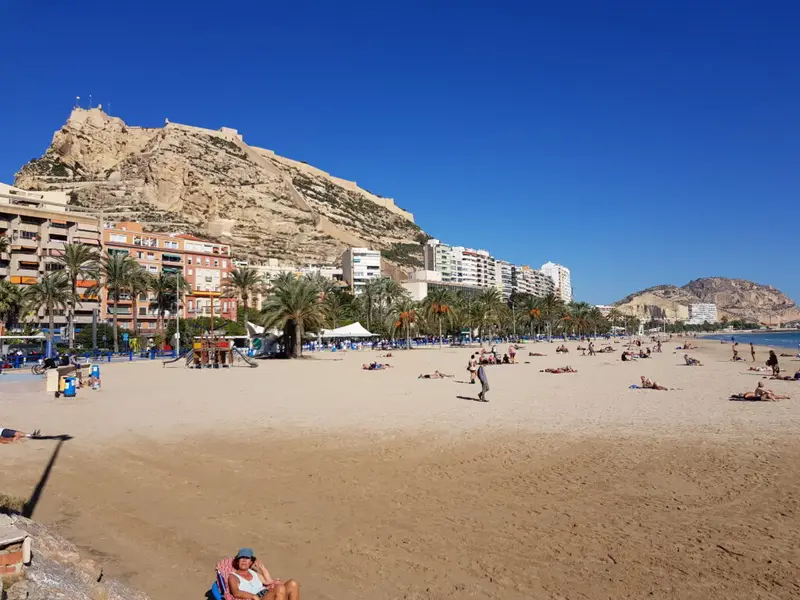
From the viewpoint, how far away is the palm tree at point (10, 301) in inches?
1833

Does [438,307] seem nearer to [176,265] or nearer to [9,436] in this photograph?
[176,265]

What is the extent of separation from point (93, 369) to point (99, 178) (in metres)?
142

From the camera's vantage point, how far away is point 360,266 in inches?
5049

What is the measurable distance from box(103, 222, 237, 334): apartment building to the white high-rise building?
41.5 m

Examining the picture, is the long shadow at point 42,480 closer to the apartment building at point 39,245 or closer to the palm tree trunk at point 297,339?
the palm tree trunk at point 297,339

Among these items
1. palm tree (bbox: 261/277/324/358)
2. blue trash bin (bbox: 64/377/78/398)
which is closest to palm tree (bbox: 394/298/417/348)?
palm tree (bbox: 261/277/324/358)

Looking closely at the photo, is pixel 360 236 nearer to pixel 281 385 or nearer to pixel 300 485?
pixel 281 385

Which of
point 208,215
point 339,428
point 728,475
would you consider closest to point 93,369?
point 339,428

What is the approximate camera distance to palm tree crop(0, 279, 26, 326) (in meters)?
46.6

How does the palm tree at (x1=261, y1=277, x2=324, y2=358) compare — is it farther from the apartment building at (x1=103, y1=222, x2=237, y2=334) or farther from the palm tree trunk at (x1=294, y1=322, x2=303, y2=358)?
the apartment building at (x1=103, y1=222, x2=237, y2=334)

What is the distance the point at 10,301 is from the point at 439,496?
52.3 meters

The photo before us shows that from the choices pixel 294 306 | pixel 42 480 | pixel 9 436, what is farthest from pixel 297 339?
pixel 42 480

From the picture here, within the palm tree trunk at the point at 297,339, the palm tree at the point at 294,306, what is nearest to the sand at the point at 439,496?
the palm tree at the point at 294,306

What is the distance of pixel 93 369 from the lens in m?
23.2
